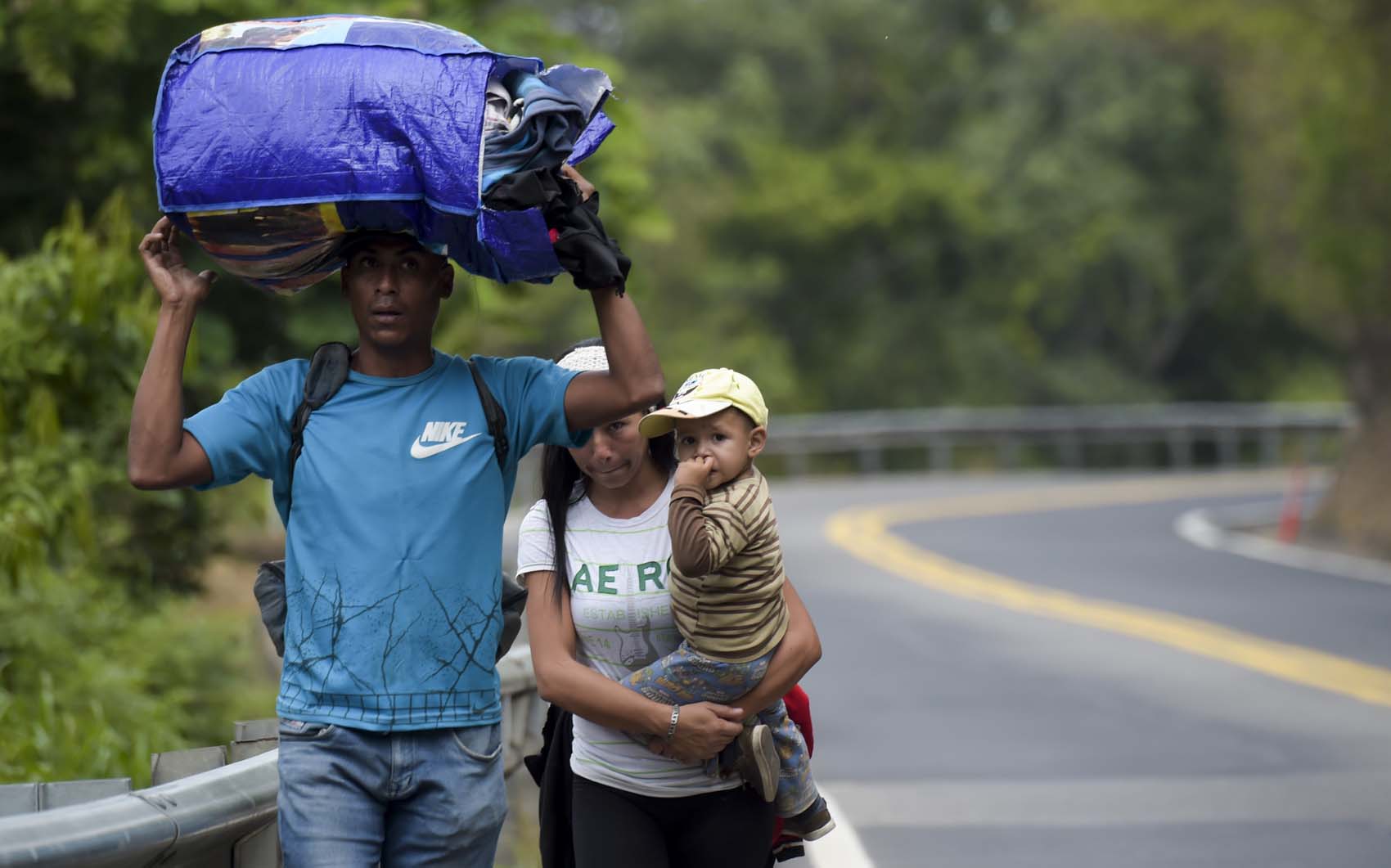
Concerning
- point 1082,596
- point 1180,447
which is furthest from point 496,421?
point 1180,447

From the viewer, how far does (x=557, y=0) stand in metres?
50.4

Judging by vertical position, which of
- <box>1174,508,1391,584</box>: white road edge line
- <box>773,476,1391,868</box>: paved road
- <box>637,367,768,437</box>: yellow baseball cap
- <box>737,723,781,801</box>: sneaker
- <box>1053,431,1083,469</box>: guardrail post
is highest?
<box>637,367,768,437</box>: yellow baseball cap

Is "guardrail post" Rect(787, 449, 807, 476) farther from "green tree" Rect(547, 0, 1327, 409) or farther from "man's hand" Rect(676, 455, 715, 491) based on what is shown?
"man's hand" Rect(676, 455, 715, 491)

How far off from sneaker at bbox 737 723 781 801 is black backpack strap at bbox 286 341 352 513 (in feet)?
3.50

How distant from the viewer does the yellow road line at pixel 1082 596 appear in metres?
13.2

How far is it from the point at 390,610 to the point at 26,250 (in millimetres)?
8111

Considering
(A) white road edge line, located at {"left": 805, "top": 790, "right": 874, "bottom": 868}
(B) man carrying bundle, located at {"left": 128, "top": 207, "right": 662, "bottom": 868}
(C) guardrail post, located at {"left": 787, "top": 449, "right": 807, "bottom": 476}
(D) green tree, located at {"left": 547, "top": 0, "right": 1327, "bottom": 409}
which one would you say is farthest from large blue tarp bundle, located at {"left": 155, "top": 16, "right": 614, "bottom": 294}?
(D) green tree, located at {"left": 547, "top": 0, "right": 1327, "bottom": 409}

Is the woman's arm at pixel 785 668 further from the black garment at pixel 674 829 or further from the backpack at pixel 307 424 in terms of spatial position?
the backpack at pixel 307 424

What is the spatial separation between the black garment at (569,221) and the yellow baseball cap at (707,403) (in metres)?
0.35

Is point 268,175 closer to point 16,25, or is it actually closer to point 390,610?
point 390,610

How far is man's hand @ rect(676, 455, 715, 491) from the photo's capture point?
13.2 ft

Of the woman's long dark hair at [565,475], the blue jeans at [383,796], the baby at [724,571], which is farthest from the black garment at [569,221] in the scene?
the blue jeans at [383,796]

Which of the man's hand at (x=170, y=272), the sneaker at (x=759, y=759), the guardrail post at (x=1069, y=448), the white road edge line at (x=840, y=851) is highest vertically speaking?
the man's hand at (x=170, y=272)

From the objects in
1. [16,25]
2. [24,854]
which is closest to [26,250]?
[16,25]
